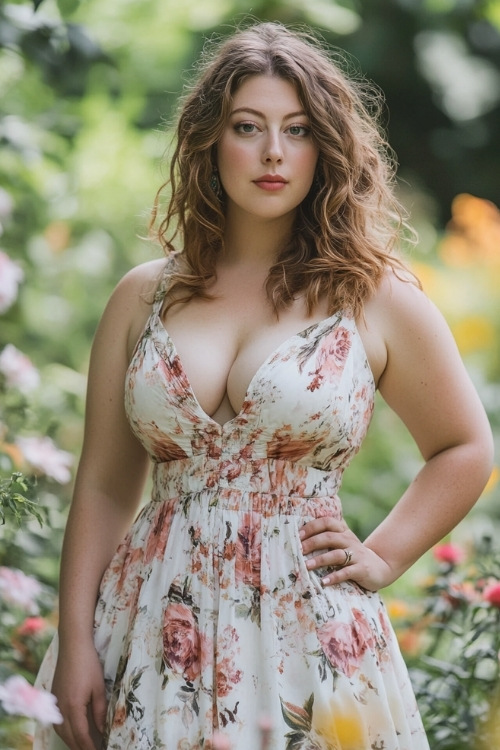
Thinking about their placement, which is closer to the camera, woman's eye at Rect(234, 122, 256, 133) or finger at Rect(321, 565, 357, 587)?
finger at Rect(321, 565, 357, 587)

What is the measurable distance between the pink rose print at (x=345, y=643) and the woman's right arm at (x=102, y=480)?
44 centimetres

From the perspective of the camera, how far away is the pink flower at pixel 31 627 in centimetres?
260

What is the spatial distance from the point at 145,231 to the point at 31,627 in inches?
85.5

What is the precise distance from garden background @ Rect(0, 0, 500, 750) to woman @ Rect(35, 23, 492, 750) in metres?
0.15

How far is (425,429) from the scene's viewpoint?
2.17 m

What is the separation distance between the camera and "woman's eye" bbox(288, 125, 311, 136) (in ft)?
6.99

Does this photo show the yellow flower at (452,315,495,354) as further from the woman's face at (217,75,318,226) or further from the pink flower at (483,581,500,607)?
the woman's face at (217,75,318,226)

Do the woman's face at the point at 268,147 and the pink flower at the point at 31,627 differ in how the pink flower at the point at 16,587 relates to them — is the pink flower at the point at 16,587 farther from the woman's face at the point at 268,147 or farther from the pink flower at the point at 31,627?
the woman's face at the point at 268,147

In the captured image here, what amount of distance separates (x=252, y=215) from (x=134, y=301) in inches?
11.1

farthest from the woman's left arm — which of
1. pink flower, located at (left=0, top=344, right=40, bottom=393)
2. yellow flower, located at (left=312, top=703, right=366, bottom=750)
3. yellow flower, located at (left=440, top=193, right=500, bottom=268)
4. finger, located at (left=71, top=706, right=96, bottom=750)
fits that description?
yellow flower, located at (left=440, top=193, right=500, bottom=268)

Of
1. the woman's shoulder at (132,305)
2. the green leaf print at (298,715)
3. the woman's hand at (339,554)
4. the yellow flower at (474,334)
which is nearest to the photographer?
the green leaf print at (298,715)

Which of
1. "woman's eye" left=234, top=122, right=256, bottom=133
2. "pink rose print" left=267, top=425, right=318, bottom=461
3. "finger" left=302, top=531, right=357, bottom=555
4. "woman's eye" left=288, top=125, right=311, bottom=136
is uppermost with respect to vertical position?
"woman's eye" left=234, top=122, right=256, bottom=133

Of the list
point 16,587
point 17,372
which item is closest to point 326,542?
point 16,587

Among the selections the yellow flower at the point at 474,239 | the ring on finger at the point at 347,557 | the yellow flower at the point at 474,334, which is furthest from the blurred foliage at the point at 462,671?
the yellow flower at the point at 474,239
